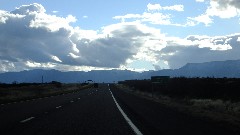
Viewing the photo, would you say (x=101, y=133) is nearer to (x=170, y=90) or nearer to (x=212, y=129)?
(x=212, y=129)

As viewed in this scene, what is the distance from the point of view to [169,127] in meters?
14.6

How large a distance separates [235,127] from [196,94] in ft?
130

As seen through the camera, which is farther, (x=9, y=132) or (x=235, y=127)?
(x=235, y=127)

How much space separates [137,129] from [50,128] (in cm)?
278

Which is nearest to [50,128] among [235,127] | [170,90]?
[235,127]

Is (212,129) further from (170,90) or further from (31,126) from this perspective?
(170,90)

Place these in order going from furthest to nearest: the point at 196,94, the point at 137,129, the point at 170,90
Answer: the point at 170,90, the point at 196,94, the point at 137,129

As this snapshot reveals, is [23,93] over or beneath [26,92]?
beneath

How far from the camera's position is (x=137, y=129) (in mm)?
13891

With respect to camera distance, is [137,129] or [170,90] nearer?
[137,129]

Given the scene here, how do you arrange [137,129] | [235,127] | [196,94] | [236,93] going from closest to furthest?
1. [137,129]
2. [235,127]
3. [236,93]
4. [196,94]

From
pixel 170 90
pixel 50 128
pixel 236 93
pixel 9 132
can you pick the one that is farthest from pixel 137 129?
pixel 170 90

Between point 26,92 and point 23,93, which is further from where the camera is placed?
point 26,92

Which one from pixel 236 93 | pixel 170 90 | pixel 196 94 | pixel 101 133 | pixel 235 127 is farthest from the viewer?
pixel 170 90
